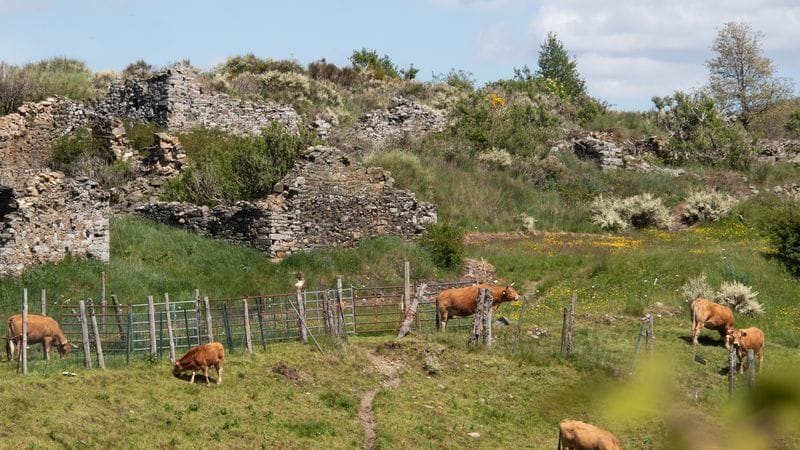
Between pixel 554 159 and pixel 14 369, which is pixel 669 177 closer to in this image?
pixel 554 159

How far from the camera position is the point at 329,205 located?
122 feet

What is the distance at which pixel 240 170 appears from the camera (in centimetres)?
3956

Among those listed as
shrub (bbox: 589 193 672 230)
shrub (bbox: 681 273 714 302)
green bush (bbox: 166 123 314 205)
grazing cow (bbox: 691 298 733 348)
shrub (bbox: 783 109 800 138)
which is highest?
shrub (bbox: 783 109 800 138)

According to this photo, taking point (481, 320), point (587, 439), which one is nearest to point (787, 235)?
point (481, 320)

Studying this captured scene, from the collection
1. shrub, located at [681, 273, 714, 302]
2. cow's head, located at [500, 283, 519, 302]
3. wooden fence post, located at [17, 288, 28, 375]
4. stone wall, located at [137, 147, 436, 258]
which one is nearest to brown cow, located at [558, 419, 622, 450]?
wooden fence post, located at [17, 288, 28, 375]

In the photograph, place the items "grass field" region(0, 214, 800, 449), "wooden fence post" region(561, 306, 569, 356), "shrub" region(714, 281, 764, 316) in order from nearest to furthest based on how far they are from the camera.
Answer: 1. "grass field" region(0, 214, 800, 449)
2. "wooden fence post" region(561, 306, 569, 356)
3. "shrub" region(714, 281, 764, 316)

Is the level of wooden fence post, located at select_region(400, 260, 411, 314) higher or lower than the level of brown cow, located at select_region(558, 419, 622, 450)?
higher

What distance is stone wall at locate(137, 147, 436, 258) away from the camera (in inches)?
1399

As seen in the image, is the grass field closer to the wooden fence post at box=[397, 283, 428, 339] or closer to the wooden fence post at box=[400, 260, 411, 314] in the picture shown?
the wooden fence post at box=[397, 283, 428, 339]

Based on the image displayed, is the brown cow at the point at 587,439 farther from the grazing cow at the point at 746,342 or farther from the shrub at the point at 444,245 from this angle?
the shrub at the point at 444,245

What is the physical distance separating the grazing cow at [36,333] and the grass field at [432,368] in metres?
0.74

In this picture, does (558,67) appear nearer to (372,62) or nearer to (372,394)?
(372,62)

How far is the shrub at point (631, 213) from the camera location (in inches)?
1673

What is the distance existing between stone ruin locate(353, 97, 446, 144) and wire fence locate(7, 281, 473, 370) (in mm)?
22208
